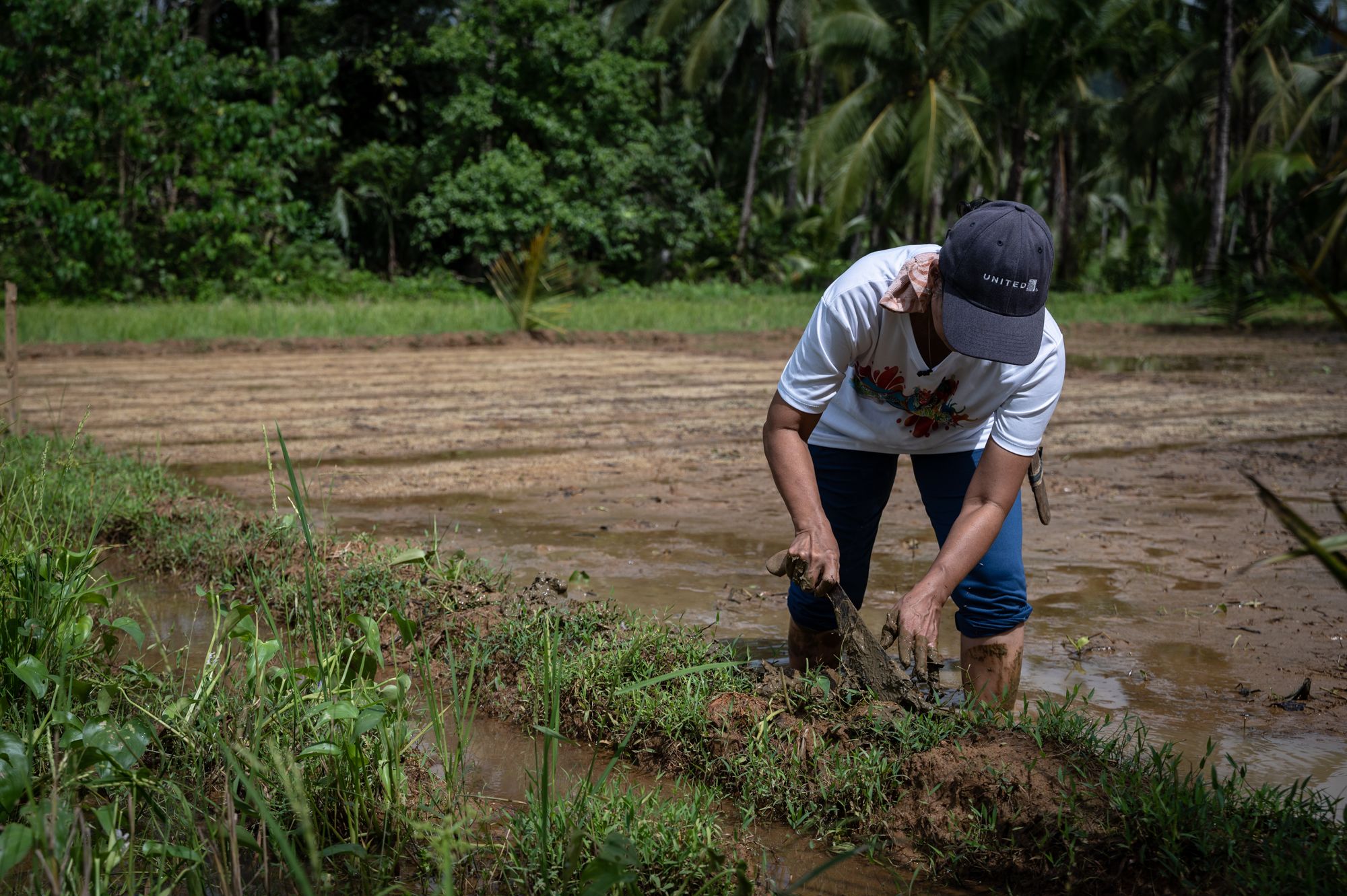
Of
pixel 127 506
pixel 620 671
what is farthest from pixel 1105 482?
pixel 127 506

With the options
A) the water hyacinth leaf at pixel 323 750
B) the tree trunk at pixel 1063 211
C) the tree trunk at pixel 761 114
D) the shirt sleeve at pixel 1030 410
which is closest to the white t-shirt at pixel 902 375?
the shirt sleeve at pixel 1030 410

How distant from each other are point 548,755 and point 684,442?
5.27 meters

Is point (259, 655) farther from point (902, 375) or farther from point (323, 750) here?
point (902, 375)

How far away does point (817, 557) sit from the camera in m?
2.46

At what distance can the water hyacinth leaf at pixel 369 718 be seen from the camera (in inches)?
84.7

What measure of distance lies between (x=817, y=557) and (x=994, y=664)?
0.70 metres

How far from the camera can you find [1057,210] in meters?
27.2

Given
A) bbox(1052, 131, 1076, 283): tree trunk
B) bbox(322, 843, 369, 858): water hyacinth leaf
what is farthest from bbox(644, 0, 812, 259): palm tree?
bbox(322, 843, 369, 858): water hyacinth leaf

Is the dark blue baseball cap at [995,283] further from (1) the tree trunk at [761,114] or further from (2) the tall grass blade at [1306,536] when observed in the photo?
(1) the tree trunk at [761,114]

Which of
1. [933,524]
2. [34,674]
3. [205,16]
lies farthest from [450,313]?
Answer: [34,674]

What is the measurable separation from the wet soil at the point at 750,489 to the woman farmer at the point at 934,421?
0.52 m

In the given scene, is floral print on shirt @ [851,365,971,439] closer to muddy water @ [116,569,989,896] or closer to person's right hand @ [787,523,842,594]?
person's right hand @ [787,523,842,594]

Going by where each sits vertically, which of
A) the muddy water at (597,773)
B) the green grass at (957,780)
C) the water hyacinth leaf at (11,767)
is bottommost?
the muddy water at (597,773)

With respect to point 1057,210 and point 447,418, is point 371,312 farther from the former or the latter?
point 1057,210
